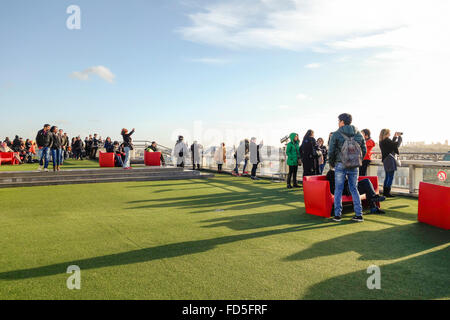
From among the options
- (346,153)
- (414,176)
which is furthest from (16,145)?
(414,176)

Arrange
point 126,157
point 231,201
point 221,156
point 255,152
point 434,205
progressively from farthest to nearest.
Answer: point 221,156 < point 126,157 < point 255,152 < point 231,201 < point 434,205

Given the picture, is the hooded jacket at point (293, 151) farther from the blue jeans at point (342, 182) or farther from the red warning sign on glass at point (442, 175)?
the blue jeans at point (342, 182)

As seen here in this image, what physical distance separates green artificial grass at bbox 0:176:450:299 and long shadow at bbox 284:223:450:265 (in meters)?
0.01

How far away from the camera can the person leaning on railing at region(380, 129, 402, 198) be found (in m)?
9.35

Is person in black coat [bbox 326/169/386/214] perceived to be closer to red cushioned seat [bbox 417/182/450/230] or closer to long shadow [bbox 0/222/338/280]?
red cushioned seat [bbox 417/182/450/230]

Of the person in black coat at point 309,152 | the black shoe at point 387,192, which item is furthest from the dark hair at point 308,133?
the black shoe at point 387,192

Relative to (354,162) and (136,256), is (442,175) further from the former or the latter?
(136,256)

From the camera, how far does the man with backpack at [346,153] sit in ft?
19.6

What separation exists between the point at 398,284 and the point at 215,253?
2.17m

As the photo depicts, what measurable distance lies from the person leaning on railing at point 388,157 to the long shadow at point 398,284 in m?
5.71

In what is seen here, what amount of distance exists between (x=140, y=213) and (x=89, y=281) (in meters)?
3.70

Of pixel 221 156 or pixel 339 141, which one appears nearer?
pixel 339 141

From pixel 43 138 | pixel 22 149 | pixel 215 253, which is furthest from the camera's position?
pixel 22 149

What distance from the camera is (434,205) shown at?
5914mm
